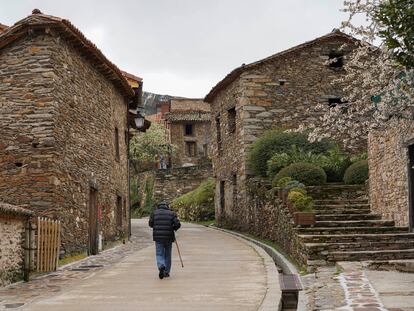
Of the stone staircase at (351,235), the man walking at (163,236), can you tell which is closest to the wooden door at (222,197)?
the stone staircase at (351,235)

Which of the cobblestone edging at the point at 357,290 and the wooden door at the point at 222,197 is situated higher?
the wooden door at the point at 222,197

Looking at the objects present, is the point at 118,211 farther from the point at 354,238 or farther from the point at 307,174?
the point at 354,238

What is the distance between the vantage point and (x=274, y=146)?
20.8 meters

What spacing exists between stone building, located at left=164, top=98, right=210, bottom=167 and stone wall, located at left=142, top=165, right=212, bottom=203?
55.2ft

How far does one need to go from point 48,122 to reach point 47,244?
2.81m

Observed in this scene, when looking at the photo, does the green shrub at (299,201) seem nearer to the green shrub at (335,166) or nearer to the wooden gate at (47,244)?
the green shrub at (335,166)

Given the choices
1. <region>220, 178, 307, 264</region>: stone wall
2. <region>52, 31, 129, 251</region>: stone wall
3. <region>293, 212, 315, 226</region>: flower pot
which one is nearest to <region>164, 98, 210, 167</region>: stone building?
<region>220, 178, 307, 264</region>: stone wall

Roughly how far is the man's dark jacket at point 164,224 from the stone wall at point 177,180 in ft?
84.6

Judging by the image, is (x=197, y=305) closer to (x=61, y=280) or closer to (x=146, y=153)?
(x=61, y=280)

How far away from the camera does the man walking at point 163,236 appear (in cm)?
1116

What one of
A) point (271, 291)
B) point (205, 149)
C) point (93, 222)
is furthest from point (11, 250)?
point (205, 149)

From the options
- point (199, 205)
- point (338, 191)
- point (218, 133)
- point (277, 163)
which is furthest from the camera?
point (199, 205)

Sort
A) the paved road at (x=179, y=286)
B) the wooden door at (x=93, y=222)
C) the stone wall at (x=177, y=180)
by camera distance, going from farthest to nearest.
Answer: the stone wall at (x=177, y=180)
the wooden door at (x=93, y=222)
the paved road at (x=179, y=286)

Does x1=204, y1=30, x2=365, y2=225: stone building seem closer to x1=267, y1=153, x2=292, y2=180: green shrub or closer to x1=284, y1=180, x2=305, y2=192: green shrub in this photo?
x1=267, y1=153, x2=292, y2=180: green shrub
